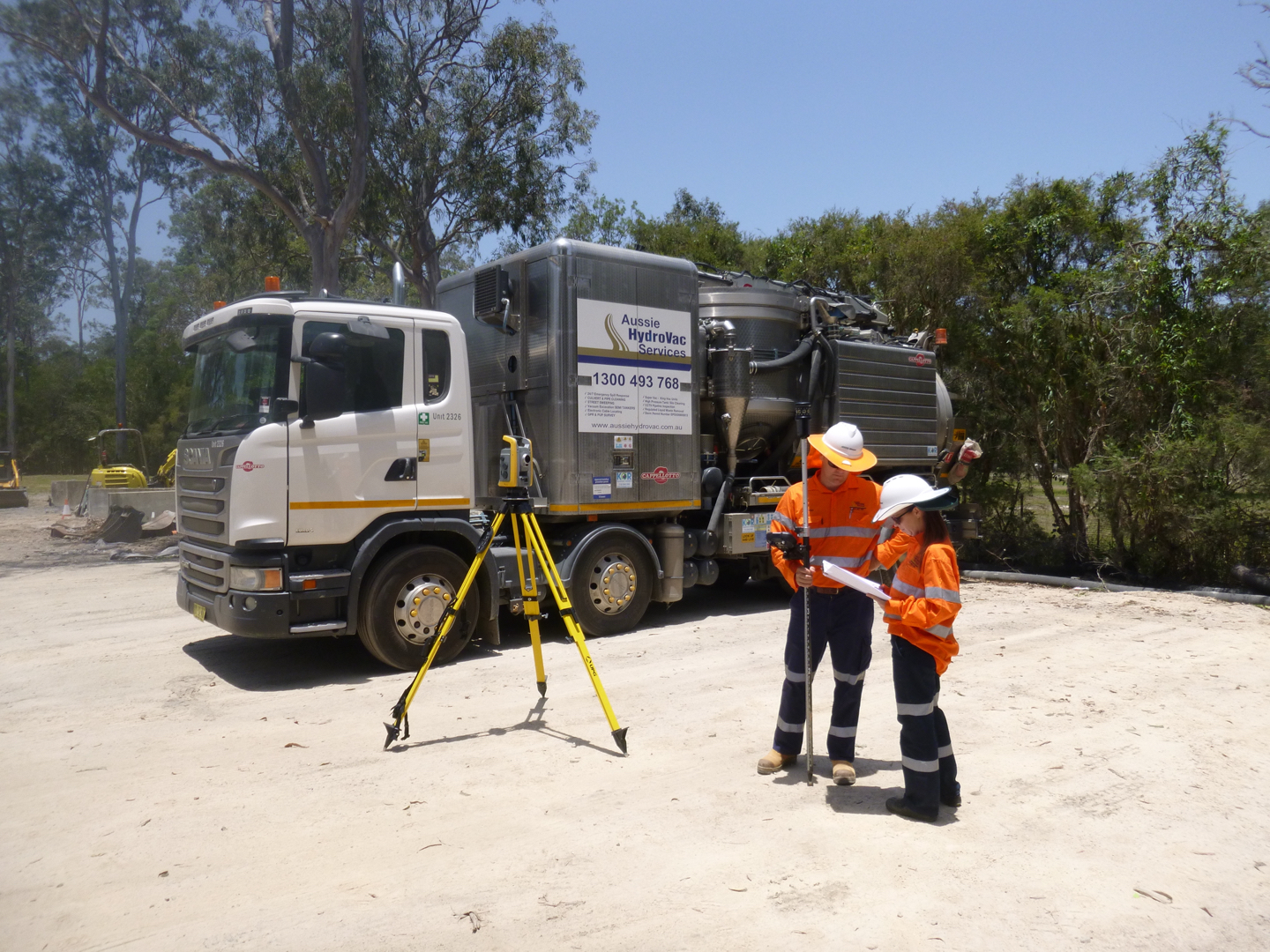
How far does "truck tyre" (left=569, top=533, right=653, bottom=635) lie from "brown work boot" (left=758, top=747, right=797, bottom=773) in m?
3.63

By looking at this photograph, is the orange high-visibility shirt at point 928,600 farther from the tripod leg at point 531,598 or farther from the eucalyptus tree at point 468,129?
the eucalyptus tree at point 468,129

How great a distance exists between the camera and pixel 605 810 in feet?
15.1

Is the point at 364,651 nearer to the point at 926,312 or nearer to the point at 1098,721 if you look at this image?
the point at 1098,721

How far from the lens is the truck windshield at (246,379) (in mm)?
6891

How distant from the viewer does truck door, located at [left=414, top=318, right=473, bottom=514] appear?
7.49 metres

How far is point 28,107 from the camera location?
1052 inches

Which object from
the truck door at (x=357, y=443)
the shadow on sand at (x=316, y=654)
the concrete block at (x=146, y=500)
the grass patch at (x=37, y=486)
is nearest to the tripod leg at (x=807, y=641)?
the truck door at (x=357, y=443)

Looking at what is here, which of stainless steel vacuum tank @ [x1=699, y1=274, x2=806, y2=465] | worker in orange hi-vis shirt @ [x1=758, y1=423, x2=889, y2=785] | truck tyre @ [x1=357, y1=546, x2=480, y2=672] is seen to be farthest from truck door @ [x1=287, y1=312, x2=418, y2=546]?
stainless steel vacuum tank @ [x1=699, y1=274, x2=806, y2=465]

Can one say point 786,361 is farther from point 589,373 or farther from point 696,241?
point 696,241

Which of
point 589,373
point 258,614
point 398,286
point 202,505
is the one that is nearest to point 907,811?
point 258,614

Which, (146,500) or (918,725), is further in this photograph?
(146,500)

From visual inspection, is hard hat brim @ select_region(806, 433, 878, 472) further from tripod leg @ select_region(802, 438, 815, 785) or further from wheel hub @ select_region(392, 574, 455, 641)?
wheel hub @ select_region(392, 574, 455, 641)

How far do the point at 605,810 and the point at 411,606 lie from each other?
326 cm

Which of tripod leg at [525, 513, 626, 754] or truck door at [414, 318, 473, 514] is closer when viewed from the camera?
tripod leg at [525, 513, 626, 754]
